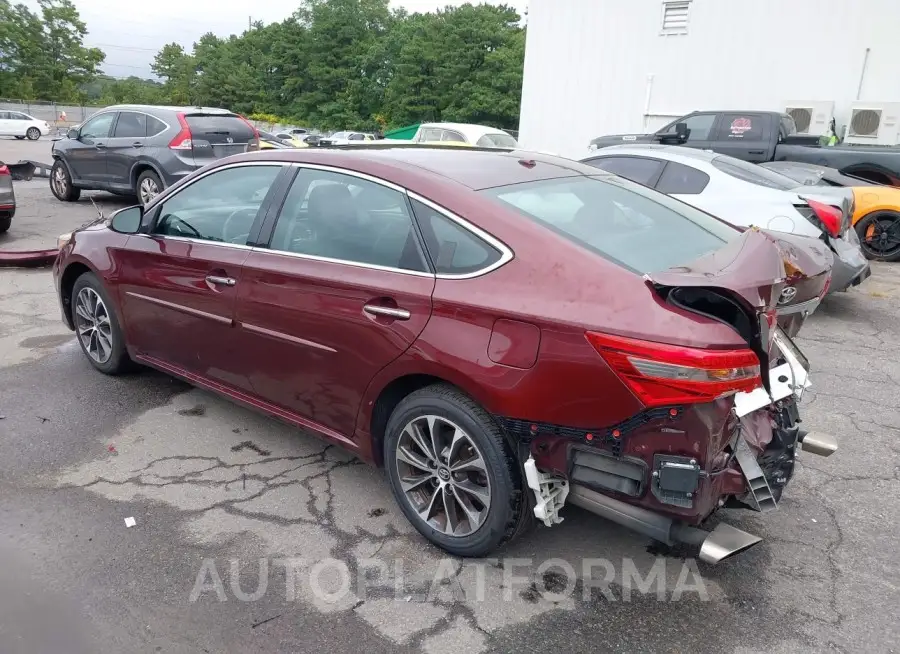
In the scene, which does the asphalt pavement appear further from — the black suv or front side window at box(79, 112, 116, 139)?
front side window at box(79, 112, 116, 139)

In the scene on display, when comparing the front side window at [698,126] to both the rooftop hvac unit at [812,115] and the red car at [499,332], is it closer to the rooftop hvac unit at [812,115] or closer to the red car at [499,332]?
the rooftop hvac unit at [812,115]

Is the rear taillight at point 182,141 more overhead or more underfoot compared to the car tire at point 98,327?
more overhead

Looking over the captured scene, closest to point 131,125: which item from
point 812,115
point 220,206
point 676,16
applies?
point 220,206

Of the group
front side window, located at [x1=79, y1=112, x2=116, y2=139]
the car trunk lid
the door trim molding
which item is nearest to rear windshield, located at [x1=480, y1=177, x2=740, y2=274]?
the car trunk lid

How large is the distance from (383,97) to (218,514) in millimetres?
53818

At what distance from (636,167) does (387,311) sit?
199 inches

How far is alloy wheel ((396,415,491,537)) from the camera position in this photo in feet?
9.29

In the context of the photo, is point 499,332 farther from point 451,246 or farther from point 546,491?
point 546,491

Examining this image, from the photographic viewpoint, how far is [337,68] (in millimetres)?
57312

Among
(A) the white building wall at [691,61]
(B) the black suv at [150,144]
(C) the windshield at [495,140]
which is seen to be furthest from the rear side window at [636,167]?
(A) the white building wall at [691,61]

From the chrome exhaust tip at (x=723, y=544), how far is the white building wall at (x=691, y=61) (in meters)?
16.2

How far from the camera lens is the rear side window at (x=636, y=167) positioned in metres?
7.09

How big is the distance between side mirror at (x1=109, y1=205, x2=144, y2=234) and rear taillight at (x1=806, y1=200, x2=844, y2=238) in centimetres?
548

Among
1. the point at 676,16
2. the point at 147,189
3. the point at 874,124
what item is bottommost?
the point at 147,189
